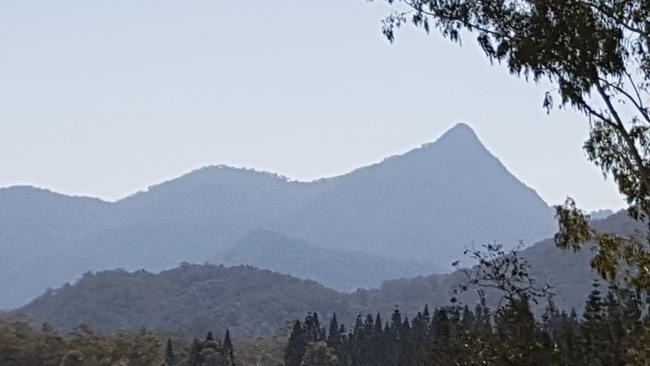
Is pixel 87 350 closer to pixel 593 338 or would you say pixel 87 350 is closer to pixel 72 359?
pixel 72 359

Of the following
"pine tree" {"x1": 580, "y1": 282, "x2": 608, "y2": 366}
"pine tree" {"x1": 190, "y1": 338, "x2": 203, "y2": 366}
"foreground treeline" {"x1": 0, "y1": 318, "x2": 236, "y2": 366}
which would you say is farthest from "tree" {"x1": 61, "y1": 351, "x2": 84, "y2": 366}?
"pine tree" {"x1": 580, "y1": 282, "x2": 608, "y2": 366}

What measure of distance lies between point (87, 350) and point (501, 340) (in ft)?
287

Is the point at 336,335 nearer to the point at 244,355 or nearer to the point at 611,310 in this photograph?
the point at 244,355

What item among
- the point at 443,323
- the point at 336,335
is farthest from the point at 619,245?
the point at 336,335

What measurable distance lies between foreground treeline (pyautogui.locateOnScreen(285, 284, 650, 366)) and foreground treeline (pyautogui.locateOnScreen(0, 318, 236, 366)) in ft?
Answer: 39.0

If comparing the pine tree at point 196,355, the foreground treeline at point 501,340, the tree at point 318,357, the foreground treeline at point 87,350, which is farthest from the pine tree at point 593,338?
the pine tree at point 196,355

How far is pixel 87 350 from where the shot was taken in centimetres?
11950

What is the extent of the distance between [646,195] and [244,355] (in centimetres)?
14708

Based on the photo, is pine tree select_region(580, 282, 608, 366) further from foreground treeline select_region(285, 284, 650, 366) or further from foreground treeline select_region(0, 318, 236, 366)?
foreground treeline select_region(0, 318, 236, 366)

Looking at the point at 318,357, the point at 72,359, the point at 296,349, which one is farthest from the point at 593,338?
the point at 72,359

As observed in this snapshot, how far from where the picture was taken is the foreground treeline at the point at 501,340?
39156 mm

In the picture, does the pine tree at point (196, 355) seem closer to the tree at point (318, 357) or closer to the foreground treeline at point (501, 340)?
the foreground treeline at point (501, 340)

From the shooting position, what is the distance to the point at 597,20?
25859mm

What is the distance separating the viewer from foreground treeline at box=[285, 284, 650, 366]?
39.2 meters
